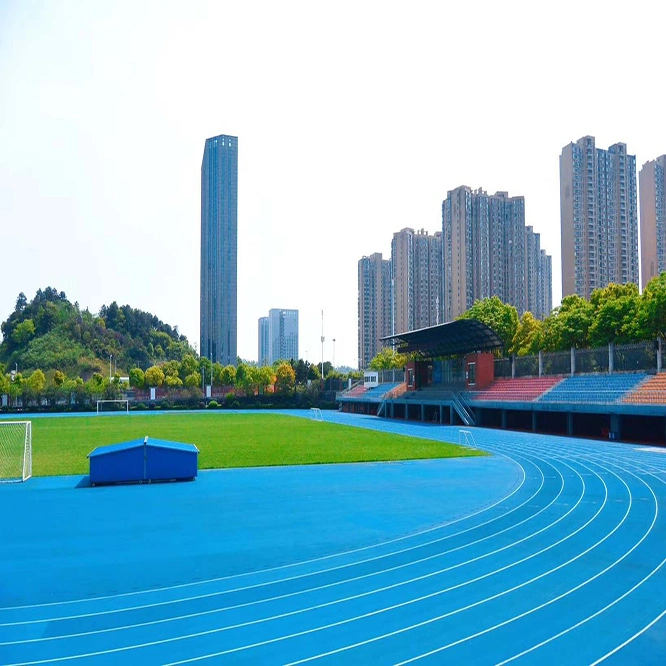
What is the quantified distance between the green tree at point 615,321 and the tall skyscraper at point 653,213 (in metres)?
55.1

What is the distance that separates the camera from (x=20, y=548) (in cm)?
1040

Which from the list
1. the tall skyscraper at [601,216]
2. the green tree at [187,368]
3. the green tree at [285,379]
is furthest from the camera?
the green tree at [187,368]

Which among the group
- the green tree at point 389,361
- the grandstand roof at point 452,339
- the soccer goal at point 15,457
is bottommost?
the soccer goal at point 15,457

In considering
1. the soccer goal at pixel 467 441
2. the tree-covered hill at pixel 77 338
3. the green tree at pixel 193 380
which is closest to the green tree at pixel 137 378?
the green tree at pixel 193 380

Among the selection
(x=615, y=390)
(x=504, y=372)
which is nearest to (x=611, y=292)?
(x=504, y=372)

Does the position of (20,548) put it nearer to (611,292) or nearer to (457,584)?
(457,584)

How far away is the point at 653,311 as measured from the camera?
110ft

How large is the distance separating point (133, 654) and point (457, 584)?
14.2ft

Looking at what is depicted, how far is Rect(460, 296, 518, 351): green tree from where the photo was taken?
53.7 m

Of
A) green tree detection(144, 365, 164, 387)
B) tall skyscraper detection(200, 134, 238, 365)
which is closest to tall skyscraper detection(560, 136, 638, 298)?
green tree detection(144, 365, 164, 387)

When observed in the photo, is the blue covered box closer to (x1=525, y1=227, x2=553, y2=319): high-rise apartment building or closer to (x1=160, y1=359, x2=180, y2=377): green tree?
(x1=160, y1=359, x2=180, y2=377): green tree

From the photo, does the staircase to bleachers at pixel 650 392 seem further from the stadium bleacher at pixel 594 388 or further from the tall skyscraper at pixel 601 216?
the tall skyscraper at pixel 601 216

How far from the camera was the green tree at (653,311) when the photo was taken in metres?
33.2

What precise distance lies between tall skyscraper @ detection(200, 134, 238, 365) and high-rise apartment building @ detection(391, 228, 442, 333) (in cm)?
5365
